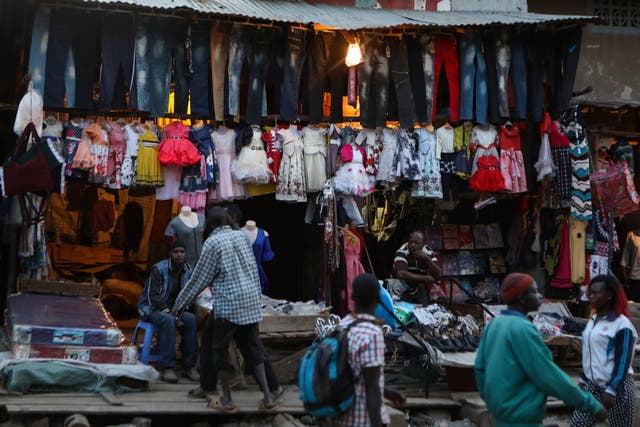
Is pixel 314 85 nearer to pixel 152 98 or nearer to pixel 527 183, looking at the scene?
pixel 152 98

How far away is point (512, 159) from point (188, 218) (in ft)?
14.4

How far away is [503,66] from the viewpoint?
12.1 m

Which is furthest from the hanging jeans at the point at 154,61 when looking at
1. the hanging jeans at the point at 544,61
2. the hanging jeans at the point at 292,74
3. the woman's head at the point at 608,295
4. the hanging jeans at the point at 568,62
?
the woman's head at the point at 608,295

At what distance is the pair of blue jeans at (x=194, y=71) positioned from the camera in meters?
11.1

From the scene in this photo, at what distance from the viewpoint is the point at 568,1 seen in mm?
14734

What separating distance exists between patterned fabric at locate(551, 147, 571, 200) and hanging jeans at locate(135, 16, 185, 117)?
5178 mm

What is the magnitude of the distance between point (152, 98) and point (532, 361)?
6.86 metres

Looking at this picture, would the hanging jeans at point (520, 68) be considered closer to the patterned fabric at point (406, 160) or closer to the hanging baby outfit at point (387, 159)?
the patterned fabric at point (406, 160)

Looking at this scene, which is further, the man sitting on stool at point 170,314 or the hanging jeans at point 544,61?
the hanging jeans at point 544,61

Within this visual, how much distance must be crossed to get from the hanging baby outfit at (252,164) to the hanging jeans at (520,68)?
11.6 ft

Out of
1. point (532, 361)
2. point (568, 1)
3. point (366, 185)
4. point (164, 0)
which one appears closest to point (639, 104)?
point (568, 1)

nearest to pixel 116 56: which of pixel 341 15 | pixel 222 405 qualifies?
pixel 341 15

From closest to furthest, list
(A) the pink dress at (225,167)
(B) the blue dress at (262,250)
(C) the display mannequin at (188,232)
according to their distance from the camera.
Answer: (C) the display mannequin at (188,232) < (B) the blue dress at (262,250) < (A) the pink dress at (225,167)

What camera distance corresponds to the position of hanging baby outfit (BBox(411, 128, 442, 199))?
1170 centimetres
